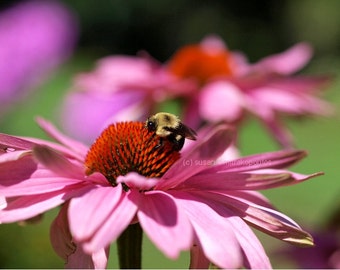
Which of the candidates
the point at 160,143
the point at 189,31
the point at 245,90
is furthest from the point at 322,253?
the point at 189,31

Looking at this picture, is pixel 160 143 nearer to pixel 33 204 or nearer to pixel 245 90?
pixel 33 204

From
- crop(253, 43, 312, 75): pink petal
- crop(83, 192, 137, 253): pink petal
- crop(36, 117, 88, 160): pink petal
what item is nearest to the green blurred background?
crop(253, 43, 312, 75): pink petal

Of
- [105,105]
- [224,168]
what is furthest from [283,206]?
[224,168]

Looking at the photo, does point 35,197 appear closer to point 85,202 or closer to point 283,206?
point 85,202

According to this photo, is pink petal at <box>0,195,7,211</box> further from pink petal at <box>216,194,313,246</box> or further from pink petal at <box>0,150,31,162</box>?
pink petal at <box>216,194,313,246</box>

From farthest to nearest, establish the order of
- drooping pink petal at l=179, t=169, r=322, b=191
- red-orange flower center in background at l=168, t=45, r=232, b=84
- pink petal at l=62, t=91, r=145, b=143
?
pink petal at l=62, t=91, r=145, b=143 → red-orange flower center in background at l=168, t=45, r=232, b=84 → drooping pink petal at l=179, t=169, r=322, b=191

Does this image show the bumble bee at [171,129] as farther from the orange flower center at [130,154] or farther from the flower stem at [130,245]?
the flower stem at [130,245]

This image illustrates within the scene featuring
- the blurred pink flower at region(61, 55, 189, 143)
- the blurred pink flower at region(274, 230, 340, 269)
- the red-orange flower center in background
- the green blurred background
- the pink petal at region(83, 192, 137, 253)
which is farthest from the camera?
the green blurred background
